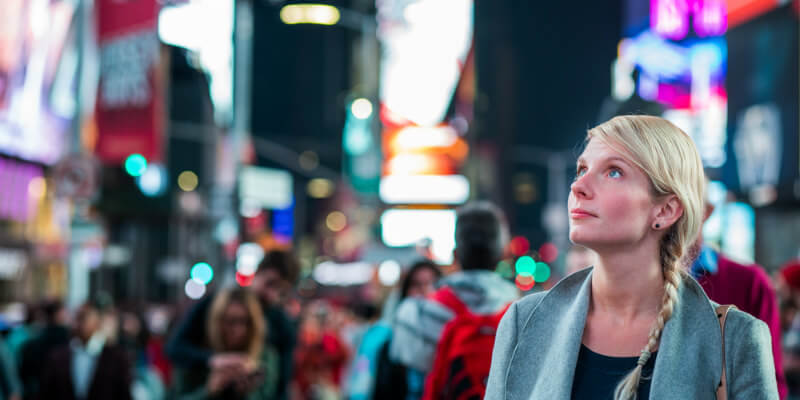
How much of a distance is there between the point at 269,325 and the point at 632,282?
5307 mm

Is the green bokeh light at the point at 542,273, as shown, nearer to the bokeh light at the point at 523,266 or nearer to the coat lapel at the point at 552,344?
the bokeh light at the point at 523,266

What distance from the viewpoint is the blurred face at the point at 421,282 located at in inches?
272

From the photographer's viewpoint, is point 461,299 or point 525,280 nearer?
point 461,299

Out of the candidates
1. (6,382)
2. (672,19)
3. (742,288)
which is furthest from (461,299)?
(672,19)

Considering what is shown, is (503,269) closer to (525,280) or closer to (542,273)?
(525,280)

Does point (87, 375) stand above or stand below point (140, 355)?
above

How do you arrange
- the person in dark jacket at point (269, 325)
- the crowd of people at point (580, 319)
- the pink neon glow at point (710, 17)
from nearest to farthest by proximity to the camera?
1. the crowd of people at point (580, 319)
2. the person in dark jacket at point (269, 325)
3. the pink neon glow at point (710, 17)

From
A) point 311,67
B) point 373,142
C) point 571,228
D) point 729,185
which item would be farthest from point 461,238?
point 311,67

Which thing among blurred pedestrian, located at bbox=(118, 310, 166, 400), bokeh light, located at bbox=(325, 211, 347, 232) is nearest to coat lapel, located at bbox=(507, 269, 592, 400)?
blurred pedestrian, located at bbox=(118, 310, 166, 400)

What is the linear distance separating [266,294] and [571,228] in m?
5.39

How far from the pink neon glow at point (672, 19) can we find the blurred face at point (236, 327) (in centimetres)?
2398

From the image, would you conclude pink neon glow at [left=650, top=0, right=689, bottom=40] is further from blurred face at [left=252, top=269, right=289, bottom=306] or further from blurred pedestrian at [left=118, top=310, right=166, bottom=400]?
blurred face at [left=252, top=269, right=289, bottom=306]

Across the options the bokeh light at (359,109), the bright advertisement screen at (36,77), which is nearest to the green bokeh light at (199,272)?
the bokeh light at (359,109)

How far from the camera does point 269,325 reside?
7758 mm
